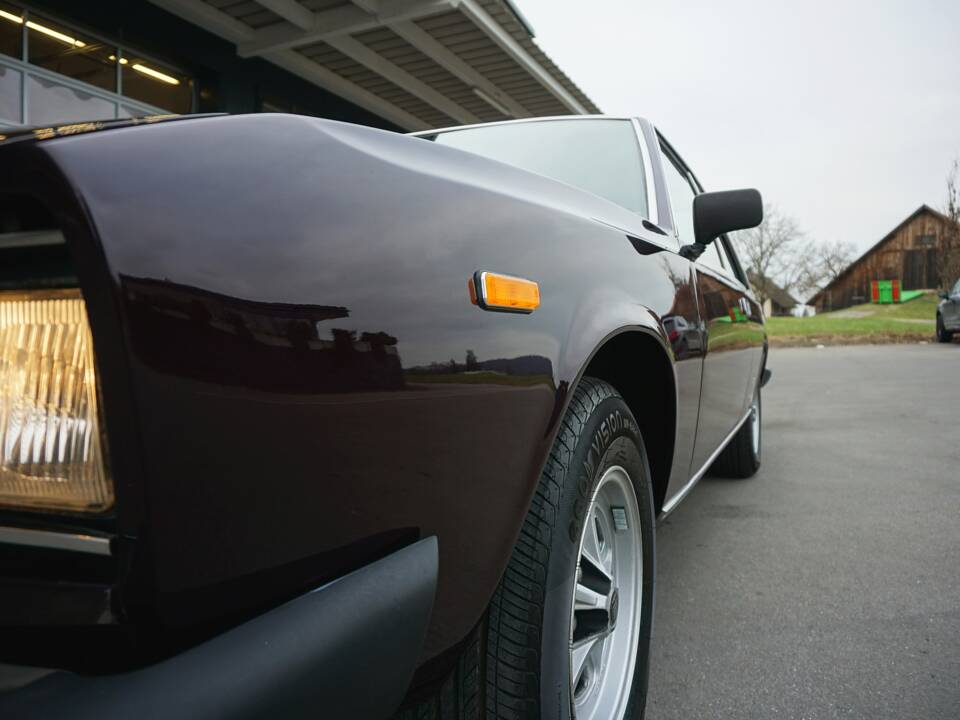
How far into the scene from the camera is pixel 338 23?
661 centimetres

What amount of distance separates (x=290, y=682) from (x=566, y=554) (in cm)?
57

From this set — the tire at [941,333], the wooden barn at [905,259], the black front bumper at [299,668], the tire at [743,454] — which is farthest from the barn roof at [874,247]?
the black front bumper at [299,668]

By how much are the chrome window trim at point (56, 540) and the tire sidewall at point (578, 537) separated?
0.66m

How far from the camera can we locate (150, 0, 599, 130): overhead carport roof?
6.48 metres

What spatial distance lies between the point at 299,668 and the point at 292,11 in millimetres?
6934

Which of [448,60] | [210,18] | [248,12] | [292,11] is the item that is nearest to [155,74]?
[210,18]

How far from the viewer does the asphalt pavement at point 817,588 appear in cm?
173

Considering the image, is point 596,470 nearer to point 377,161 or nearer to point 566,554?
point 566,554

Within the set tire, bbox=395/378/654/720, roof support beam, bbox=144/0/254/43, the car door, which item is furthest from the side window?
roof support beam, bbox=144/0/254/43

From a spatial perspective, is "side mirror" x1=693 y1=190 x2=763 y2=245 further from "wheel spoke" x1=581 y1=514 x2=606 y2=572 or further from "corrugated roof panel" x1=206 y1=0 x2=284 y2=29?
"corrugated roof panel" x1=206 y1=0 x2=284 y2=29

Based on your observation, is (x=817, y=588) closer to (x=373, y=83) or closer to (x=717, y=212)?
(x=717, y=212)

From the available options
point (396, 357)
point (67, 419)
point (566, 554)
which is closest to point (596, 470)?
point (566, 554)

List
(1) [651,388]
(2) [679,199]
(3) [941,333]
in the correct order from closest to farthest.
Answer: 1. (1) [651,388]
2. (2) [679,199]
3. (3) [941,333]

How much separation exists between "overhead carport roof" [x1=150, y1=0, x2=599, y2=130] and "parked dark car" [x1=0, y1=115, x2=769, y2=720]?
599cm
